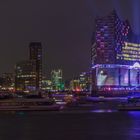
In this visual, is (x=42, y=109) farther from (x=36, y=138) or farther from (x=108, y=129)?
(x=36, y=138)

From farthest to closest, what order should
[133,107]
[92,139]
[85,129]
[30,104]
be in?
1. [30,104]
2. [133,107]
3. [85,129]
4. [92,139]

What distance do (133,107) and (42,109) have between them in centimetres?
1040

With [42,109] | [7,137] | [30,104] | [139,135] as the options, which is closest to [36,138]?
[7,137]

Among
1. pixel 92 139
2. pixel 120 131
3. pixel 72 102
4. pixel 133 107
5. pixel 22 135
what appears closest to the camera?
pixel 92 139

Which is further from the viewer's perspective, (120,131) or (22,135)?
(120,131)

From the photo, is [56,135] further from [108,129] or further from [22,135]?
[108,129]

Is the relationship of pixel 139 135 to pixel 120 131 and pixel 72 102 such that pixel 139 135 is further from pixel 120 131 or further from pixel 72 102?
pixel 72 102

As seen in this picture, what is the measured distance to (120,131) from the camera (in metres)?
24.5

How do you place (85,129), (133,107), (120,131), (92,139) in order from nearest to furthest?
(92,139)
(120,131)
(85,129)
(133,107)

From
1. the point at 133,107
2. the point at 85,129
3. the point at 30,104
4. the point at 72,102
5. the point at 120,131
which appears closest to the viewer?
the point at 120,131

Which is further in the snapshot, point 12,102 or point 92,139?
point 12,102

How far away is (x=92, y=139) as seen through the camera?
2097 centimetres

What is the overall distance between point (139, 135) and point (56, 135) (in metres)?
4.26

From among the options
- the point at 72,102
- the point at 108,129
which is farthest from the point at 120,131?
the point at 72,102
